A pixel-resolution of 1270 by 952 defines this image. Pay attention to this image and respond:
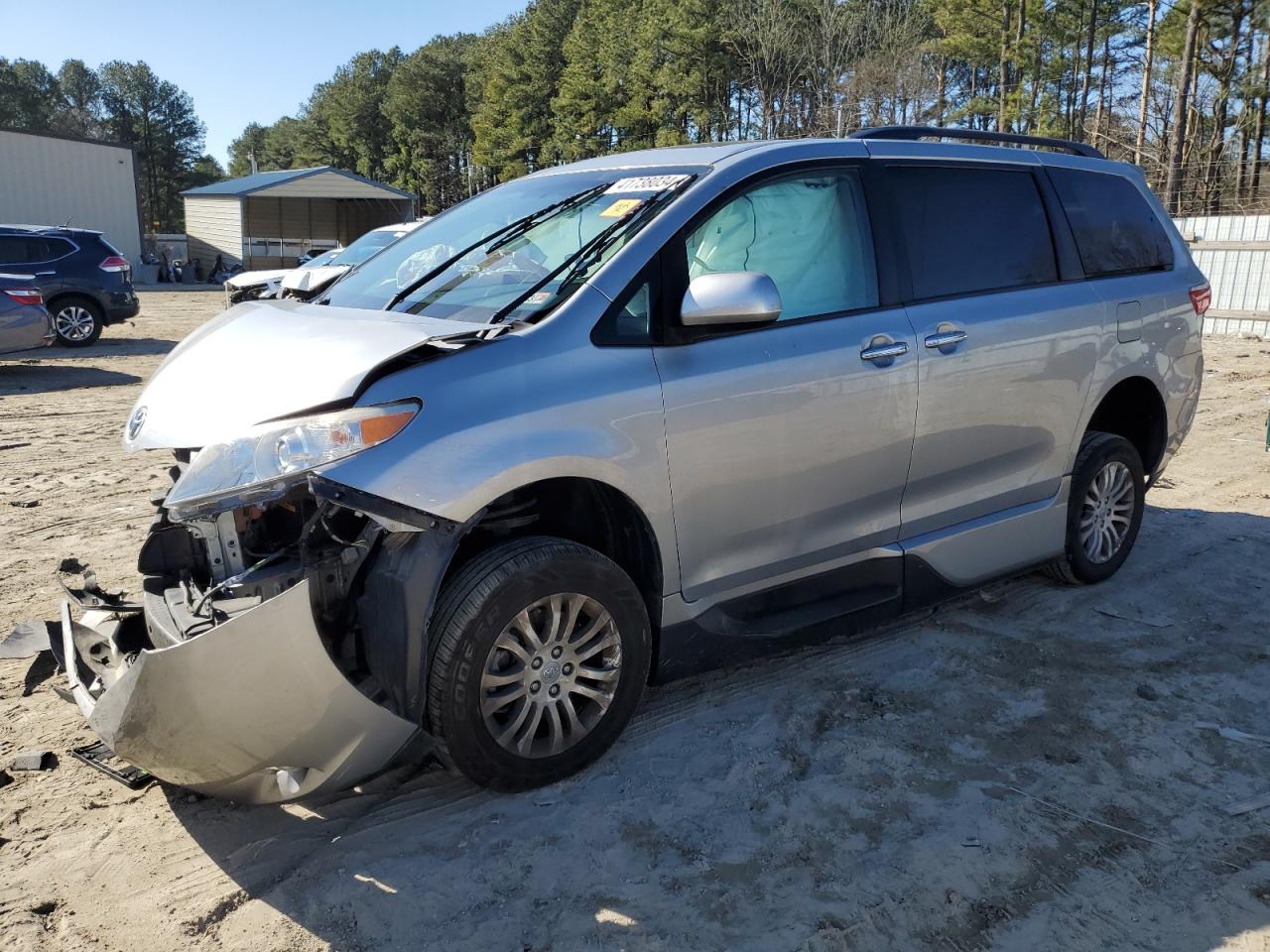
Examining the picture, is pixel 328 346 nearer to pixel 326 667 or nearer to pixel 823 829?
pixel 326 667

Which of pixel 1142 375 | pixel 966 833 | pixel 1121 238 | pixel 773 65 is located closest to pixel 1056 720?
pixel 966 833

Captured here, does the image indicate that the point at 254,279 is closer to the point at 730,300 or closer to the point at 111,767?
the point at 111,767

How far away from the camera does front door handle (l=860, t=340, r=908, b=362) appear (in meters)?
3.66

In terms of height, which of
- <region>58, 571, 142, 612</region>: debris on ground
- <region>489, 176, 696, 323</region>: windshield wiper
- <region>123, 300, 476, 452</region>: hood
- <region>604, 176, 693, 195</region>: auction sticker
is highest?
<region>604, 176, 693, 195</region>: auction sticker

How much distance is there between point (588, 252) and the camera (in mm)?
3373

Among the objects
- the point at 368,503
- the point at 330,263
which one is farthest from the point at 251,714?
the point at 330,263

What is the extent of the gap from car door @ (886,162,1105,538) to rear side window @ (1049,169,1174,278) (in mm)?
131

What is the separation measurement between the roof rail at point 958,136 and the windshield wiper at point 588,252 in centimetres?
109

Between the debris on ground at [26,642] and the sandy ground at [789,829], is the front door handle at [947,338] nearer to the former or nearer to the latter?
the sandy ground at [789,829]

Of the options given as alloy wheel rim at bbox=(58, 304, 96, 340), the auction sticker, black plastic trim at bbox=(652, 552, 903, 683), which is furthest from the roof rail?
alloy wheel rim at bbox=(58, 304, 96, 340)

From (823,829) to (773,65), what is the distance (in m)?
34.2

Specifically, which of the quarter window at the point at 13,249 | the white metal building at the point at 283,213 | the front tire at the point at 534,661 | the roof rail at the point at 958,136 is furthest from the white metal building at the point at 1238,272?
the white metal building at the point at 283,213

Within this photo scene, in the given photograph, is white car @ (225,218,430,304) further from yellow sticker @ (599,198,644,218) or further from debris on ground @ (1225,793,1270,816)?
debris on ground @ (1225,793,1270,816)

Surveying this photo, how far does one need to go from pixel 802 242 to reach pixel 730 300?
2.46 ft
